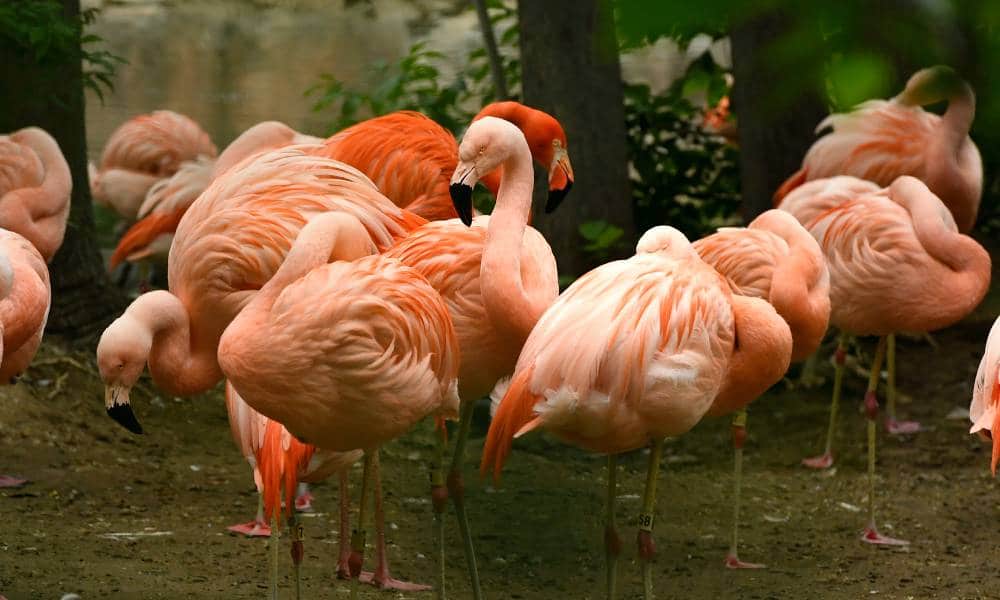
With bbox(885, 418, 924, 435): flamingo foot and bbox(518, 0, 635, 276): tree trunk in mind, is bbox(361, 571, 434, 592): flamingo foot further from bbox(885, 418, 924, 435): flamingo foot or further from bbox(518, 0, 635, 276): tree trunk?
bbox(885, 418, 924, 435): flamingo foot

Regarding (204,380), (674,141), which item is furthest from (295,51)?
(204,380)

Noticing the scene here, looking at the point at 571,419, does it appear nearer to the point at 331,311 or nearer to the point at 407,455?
the point at 331,311

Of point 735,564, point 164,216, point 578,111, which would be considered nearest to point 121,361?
point 735,564

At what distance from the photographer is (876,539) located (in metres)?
4.29

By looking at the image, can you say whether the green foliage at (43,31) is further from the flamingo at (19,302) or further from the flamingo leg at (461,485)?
the flamingo leg at (461,485)

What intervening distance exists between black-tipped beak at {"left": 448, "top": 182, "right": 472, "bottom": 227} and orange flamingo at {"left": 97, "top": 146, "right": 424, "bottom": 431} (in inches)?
17.1

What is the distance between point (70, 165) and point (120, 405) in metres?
2.49

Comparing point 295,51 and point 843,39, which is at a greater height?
point 843,39

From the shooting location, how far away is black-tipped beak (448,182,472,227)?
3.19 m

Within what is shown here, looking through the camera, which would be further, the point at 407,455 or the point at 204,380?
the point at 407,455

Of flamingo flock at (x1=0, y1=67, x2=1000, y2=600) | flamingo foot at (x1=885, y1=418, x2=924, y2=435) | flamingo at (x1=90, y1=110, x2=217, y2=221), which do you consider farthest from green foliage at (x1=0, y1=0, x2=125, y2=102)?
flamingo foot at (x1=885, y1=418, x2=924, y2=435)

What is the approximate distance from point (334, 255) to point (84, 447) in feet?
6.44

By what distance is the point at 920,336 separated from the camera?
5957 mm

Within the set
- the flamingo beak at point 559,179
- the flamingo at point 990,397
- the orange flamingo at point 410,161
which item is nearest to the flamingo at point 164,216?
the orange flamingo at point 410,161
